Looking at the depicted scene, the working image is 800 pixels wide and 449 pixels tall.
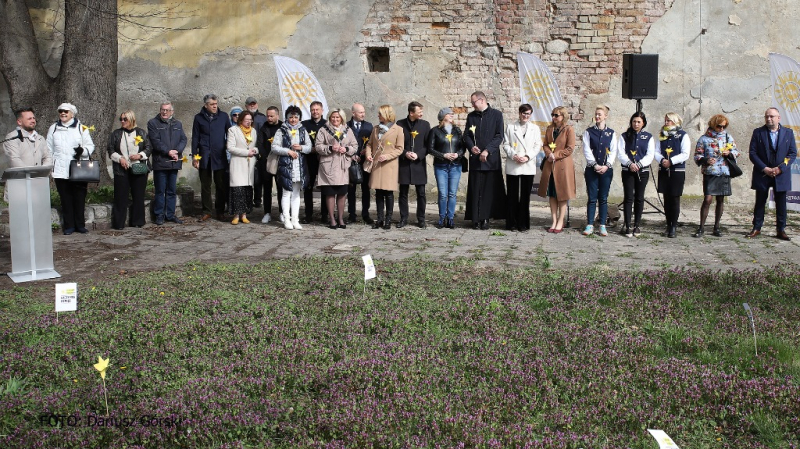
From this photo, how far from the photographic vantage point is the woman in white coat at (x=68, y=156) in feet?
33.4

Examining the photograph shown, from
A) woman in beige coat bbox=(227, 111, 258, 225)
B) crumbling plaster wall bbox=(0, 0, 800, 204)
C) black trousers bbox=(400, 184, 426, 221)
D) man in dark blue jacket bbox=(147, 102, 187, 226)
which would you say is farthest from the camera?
crumbling plaster wall bbox=(0, 0, 800, 204)

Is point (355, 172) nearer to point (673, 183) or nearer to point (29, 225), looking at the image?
point (673, 183)

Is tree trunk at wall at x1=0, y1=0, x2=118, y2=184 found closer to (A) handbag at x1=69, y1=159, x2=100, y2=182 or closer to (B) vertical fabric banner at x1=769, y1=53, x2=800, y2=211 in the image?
(A) handbag at x1=69, y1=159, x2=100, y2=182

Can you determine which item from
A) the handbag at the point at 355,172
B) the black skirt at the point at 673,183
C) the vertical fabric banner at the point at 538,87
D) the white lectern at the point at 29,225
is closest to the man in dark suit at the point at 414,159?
the handbag at the point at 355,172

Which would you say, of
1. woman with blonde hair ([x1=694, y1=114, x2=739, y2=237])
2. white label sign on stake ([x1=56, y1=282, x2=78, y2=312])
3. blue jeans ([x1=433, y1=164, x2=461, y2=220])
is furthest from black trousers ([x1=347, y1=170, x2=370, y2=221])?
white label sign on stake ([x1=56, y1=282, x2=78, y2=312])

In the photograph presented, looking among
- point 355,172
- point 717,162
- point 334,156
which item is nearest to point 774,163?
point 717,162

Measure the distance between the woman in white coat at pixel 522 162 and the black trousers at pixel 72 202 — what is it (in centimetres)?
532

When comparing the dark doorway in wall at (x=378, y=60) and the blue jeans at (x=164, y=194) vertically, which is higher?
the dark doorway in wall at (x=378, y=60)

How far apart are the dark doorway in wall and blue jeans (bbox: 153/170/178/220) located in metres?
4.31

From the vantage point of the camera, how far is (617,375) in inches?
196

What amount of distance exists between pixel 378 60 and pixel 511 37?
2263 mm

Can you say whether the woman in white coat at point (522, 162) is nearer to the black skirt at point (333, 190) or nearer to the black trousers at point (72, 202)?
the black skirt at point (333, 190)

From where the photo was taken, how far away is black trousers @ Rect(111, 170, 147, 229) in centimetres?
1080

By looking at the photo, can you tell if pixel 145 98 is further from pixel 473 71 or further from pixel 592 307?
pixel 592 307
